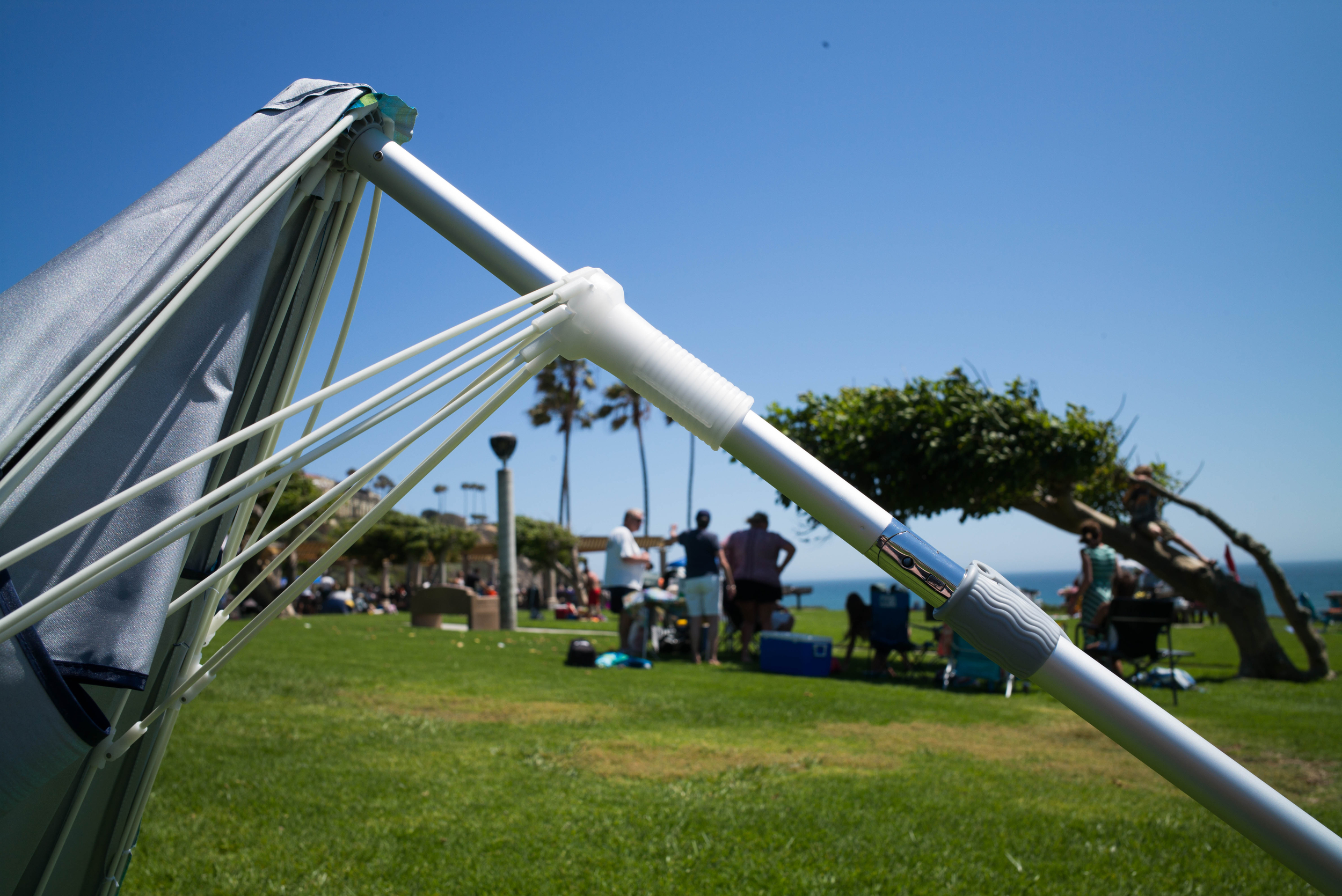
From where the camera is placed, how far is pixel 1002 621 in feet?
4.37

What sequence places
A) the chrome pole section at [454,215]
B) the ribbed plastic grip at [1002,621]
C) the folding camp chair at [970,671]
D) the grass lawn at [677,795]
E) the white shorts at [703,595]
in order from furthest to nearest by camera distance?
the white shorts at [703,595]
the folding camp chair at [970,671]
the grass lawn at [677,795]
the chrome pole section at [454,215]
the ribbed plastic grip at [1002,621]

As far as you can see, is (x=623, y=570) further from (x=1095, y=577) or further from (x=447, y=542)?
(x=447, y=542)

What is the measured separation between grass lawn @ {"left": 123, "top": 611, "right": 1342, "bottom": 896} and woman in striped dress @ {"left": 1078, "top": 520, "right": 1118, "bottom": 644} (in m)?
2.06

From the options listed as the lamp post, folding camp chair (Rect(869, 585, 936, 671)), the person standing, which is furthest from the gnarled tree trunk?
the lamp post

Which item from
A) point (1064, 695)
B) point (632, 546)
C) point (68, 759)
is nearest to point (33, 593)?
point (68, 759)

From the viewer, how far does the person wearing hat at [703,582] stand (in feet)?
31.9

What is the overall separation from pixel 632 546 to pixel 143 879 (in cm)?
805

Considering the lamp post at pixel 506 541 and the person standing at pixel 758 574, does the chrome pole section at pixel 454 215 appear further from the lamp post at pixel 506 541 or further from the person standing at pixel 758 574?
the lamp post at pixel 506 541

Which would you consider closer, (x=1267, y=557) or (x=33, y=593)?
(x=33, y=593)

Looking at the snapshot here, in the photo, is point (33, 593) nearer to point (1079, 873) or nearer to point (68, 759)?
point (68, 759)

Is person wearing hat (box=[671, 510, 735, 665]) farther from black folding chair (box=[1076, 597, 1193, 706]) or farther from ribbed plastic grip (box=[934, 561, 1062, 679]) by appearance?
ribbed plastic grip (box=[934, 561, 1062, 679])

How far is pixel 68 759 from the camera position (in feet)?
4.11

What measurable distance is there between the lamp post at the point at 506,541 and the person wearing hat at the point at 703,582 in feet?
18.0

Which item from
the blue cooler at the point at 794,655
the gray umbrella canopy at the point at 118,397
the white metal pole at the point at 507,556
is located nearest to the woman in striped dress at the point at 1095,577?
the blue cooler at the point at 794,655
